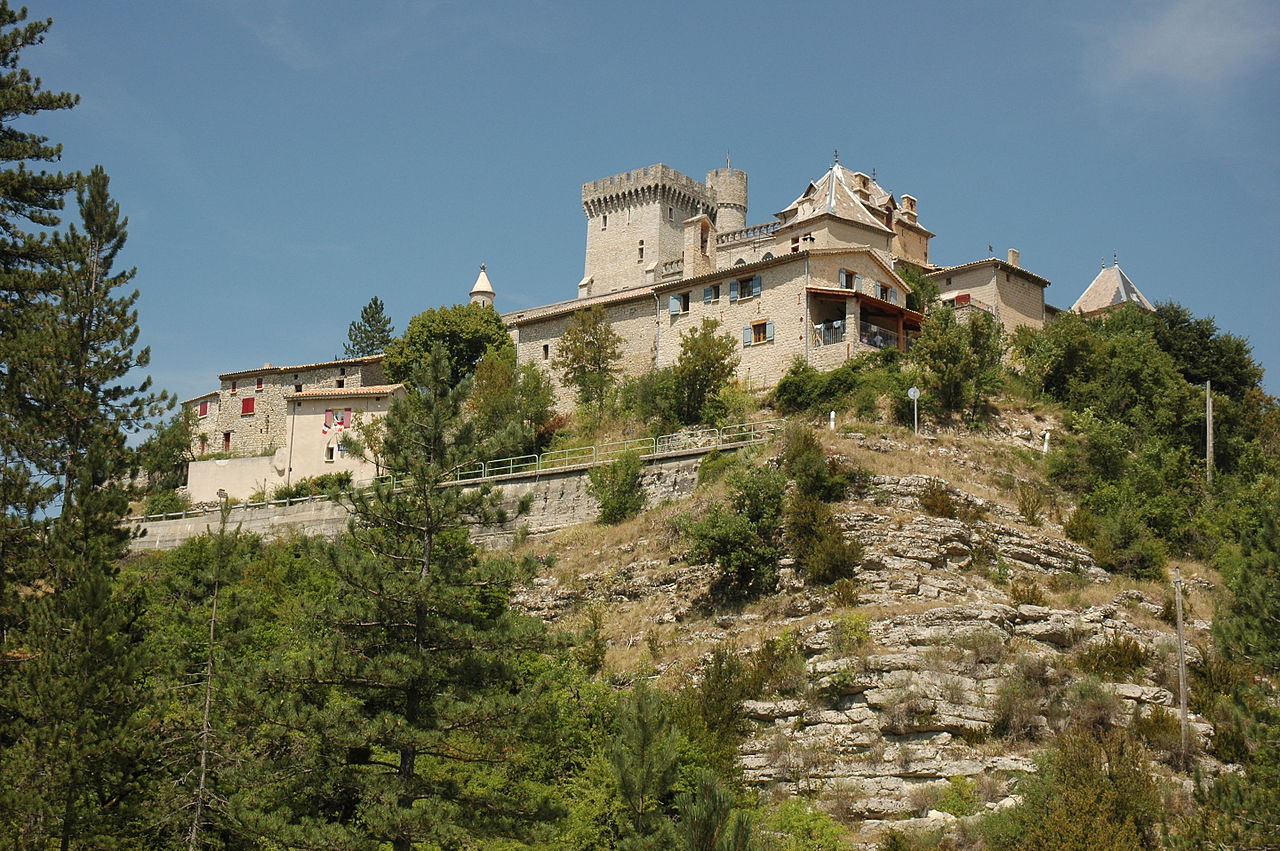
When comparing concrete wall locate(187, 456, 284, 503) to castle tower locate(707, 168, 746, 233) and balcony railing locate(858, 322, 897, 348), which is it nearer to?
balcony railing locate(858, 322, 897, 348)

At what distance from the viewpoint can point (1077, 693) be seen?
3209 cm

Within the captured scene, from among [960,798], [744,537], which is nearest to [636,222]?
[744,537]

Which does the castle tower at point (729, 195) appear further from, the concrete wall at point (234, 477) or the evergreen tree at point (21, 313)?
the evergreen tree at point (21, 313)

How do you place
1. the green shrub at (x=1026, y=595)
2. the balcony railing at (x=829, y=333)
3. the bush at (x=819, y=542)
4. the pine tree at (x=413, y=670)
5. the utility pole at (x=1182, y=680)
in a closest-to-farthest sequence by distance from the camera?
1. the pine tree at (x=413, y=670)
2. the utility pole at (x=1182, y=680)
3. the green shrub at (x=1026, y=595)
4. the bush at (x=819, y=542)
5. the balcony railing at (x=829, y=333)

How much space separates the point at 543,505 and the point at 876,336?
1395 centimetres

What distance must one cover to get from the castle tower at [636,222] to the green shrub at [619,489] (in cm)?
3120

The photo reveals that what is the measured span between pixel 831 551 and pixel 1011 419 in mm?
13368

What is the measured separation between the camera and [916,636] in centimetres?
3372

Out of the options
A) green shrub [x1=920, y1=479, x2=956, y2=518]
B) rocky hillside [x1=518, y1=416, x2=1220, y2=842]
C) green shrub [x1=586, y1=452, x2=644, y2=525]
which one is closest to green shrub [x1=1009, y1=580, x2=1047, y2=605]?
rocky hillside [x1=518, y1=416, x2=1220, y2=842]

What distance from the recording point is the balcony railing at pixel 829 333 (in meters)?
52.9

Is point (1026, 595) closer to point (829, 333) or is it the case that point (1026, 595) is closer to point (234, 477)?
point (829, 333)

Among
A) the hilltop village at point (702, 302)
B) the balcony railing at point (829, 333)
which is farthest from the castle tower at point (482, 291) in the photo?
the balcony railing at point (829, 333)

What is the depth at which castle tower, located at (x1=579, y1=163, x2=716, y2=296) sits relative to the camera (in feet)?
260

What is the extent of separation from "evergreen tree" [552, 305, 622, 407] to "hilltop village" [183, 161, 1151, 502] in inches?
45.7
